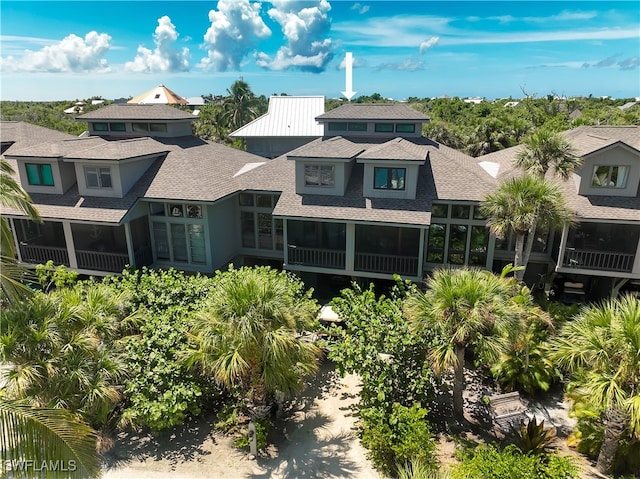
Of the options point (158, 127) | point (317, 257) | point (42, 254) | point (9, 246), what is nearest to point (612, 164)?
point (317, 257)

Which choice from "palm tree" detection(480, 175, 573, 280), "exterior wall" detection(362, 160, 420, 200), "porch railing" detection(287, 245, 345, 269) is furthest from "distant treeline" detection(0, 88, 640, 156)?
"porch railing" detection(287, 245, 345, 269)

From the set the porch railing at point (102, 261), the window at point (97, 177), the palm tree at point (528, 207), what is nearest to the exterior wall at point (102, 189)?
the window at point (97, 177)

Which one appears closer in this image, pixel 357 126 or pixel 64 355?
pixel 64 355

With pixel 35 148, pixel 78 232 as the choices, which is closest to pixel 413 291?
pixel 78 232

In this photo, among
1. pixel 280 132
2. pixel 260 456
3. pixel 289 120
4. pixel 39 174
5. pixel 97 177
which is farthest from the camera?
pixel 289 120

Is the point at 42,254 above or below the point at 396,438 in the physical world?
above

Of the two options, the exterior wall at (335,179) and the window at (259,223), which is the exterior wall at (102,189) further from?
the exterior wall at (335,179)

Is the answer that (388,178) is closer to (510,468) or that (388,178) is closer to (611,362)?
(611,362)
